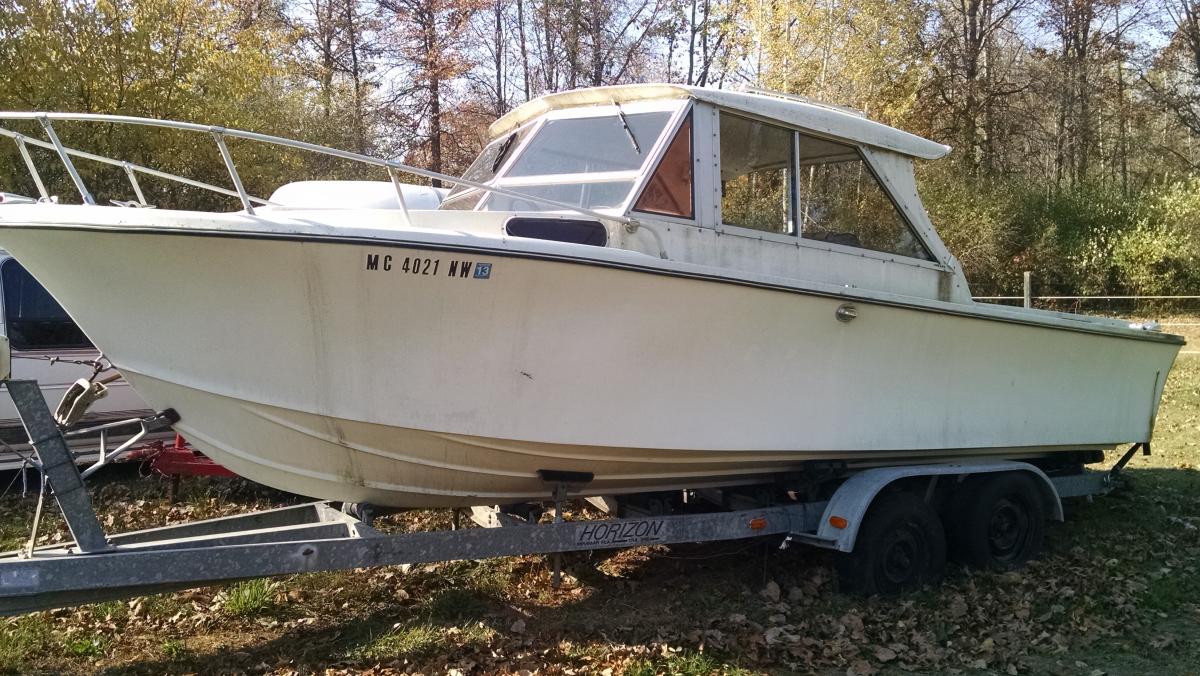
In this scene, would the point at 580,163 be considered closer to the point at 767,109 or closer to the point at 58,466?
the point at 767,109

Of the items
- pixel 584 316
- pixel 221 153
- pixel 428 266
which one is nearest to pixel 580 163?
pixel 584 316

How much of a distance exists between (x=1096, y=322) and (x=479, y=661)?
14.8 feet

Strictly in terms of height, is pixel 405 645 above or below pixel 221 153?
below

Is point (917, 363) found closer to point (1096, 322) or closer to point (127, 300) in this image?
point (1096, 322)

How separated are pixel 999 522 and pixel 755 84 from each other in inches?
449

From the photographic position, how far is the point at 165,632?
4398 millimetres

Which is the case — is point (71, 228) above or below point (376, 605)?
above

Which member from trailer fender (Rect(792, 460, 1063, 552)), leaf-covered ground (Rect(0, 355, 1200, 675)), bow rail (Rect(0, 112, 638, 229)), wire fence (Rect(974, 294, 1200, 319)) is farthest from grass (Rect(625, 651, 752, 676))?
wire fence (Rect(974, 294, 1200, 319))

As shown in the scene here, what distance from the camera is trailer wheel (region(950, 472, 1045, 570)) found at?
5406 mm

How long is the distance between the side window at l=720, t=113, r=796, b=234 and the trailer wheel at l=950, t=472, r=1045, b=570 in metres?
2.07

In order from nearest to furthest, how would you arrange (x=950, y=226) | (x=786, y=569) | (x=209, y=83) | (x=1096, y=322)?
1. (x=786, y=569)
2. (x=1096, y=322)
3. (x=209, y=83)
4. (x=950, y=226)

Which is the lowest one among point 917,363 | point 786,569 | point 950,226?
point 786,569

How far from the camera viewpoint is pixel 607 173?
4594 mm

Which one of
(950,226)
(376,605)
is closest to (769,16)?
(950,226)
